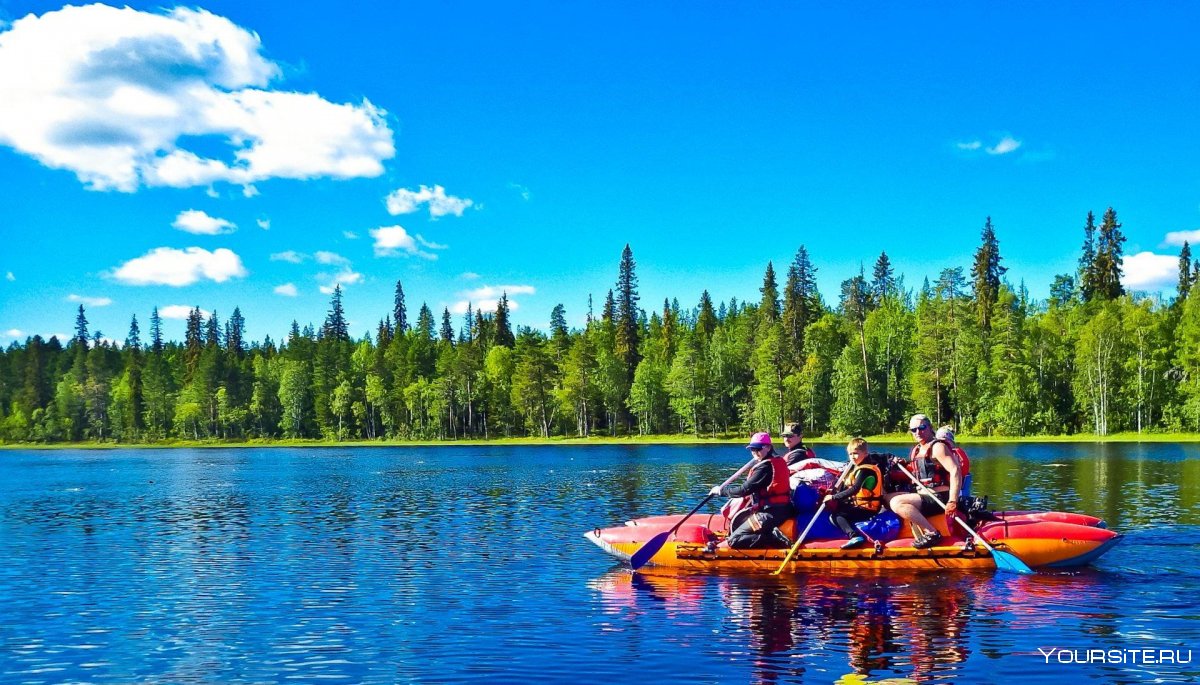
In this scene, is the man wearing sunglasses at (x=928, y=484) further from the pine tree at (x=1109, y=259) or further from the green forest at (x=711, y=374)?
the pine tree at (x=1109, y=259)

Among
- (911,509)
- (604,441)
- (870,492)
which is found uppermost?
(870,492)

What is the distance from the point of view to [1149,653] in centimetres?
1381

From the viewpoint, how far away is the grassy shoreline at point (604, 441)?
87938 millimetres

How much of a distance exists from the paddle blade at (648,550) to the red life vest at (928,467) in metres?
5.53

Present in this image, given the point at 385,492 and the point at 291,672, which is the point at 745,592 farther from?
the point at 385,492

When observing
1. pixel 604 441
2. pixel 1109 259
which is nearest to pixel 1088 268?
pixel 1109 259

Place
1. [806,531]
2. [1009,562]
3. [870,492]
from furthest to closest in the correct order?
[870,492]
[806,531]
[1009,562]

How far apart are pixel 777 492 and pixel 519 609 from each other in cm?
626

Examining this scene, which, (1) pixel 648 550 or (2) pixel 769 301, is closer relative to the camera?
(1) pixel 648 550

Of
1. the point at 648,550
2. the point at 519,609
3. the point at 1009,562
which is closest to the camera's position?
the point at 519,609

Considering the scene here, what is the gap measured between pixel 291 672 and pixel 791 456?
11.8 m

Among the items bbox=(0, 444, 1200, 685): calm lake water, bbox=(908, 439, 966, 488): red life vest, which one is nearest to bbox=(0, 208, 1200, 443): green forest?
bbox=(0, 444, 1200, 685): calm lake water

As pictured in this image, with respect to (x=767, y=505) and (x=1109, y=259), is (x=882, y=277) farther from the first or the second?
(x=767, y=505)

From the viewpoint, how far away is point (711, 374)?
11281cm
